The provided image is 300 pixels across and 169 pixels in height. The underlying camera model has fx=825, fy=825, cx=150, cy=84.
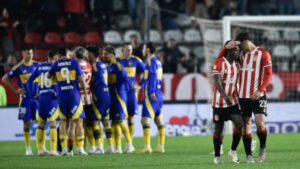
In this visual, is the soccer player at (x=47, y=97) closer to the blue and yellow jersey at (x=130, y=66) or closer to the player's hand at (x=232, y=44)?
the blue and yellow jersey at (x=130, y=66)

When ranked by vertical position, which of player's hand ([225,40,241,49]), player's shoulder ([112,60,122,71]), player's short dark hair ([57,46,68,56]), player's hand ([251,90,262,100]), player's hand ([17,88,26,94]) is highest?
player's hand ([225,40,241,49])

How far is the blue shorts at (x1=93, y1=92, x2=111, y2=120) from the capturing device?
15703 millimetres

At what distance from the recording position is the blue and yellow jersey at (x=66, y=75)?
1482 centimetres

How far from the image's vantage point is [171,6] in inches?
1129

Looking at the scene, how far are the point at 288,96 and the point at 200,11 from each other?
19.8 feet

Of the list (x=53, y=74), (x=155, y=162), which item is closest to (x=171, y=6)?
(x=53, y=74)

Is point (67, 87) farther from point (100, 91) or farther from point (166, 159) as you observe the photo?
point (166, 159)

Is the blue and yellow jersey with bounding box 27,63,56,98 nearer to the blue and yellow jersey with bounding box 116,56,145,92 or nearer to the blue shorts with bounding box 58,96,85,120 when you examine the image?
the blue shorts with bounding box 58,96,85,120

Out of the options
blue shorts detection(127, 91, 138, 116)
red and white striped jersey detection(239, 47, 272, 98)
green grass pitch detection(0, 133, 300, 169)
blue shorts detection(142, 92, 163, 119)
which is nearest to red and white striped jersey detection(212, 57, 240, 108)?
red and white striped jersey detection(239, 47, 272, 98)

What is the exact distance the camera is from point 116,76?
630 inches

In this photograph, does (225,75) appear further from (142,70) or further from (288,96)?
(288,96)

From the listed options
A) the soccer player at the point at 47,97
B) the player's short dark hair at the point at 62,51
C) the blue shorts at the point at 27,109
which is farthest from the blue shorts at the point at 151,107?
the blue shorts at the point at 27,109

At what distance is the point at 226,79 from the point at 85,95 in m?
3.86

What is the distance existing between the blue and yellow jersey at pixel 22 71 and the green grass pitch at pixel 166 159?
147cm
